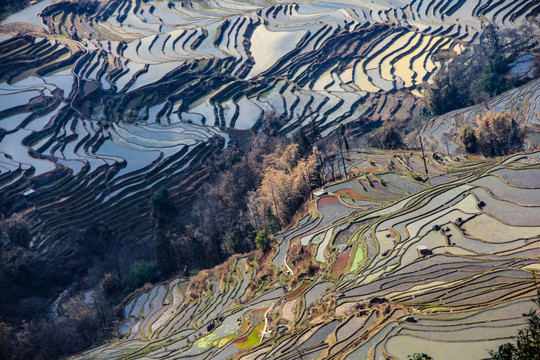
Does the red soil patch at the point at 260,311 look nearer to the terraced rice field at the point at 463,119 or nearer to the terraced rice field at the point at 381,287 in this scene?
the terraced rice field at the point at 381,287

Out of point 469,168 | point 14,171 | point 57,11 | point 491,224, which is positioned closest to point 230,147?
point 14,171

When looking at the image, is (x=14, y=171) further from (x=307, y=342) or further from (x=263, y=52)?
(x=307, y=342)

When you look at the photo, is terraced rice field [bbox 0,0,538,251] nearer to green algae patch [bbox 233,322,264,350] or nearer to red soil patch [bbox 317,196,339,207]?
red soil patch [bbox 317,196,339,207]

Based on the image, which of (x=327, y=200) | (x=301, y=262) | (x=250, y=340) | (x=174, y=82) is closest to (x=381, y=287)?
(x=250, y=340)

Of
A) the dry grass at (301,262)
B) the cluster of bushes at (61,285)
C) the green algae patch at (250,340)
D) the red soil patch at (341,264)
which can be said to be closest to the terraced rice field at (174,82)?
the cluster of bushes at (61,285)

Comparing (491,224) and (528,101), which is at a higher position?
(528,101)

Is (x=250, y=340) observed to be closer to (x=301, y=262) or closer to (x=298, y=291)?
(x=298, y=291)

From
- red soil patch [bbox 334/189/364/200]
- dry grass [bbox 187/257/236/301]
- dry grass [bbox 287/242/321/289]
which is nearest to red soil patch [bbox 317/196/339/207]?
red soil patch [bbox 334/189/364/200]
